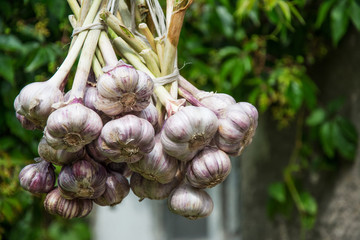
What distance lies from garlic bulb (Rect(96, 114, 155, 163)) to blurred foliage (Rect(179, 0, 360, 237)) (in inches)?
33.3

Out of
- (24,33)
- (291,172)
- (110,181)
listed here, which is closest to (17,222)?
(24,33)

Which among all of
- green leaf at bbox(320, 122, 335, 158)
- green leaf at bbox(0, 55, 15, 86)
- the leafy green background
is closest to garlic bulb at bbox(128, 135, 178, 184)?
the leafy green background

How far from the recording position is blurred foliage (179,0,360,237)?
1.37 m

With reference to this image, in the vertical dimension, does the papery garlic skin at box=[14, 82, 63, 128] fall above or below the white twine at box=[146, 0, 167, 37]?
above

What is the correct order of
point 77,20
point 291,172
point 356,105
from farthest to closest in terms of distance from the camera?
1. point 291,172
2. point 356,105
3. point 77,20

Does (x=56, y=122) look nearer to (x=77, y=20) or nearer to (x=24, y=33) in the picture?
(x=77, y=20)

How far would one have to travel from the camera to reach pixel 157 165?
512mm

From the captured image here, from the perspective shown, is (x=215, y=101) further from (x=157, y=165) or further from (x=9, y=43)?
(x=9, y=43)

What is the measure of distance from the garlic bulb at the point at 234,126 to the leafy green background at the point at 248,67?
0.50 m

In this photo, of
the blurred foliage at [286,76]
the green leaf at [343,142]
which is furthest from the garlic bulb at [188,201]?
the green leaf at [343,142]

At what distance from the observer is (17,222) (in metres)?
1.18

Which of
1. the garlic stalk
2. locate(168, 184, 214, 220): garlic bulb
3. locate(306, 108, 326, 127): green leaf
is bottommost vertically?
locate(306, 108, 326, 127): green leaf

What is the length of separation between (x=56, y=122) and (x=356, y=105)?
1118 mm

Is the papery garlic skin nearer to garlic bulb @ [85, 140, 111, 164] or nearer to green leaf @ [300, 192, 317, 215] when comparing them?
garlic bulb @ [85, 140, 111, 164]
